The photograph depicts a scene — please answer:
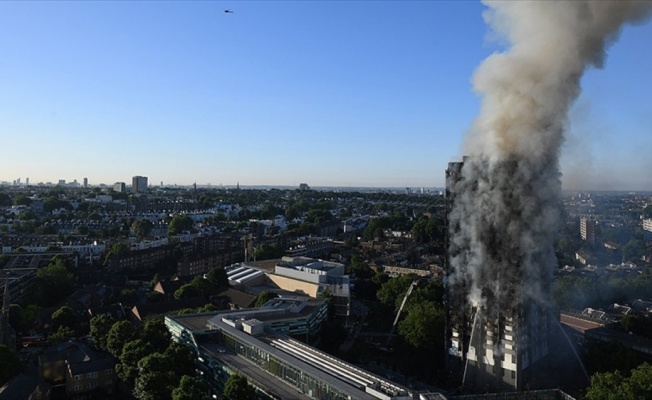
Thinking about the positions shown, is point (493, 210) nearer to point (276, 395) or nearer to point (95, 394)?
point (276, 395)

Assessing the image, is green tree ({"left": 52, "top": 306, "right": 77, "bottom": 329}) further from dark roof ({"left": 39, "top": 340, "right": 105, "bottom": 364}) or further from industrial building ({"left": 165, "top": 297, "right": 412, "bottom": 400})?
industrial building ({"left": 165, "top": 297, "right": 412, "bottom": 400})

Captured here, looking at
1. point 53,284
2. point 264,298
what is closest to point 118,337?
point 264,298

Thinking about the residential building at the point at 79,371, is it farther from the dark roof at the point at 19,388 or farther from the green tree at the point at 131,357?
the dark roof at the point at 19,388

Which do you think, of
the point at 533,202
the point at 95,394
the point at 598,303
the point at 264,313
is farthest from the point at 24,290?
the point at 598,303

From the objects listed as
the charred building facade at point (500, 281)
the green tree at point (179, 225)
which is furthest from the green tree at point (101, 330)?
the green tree at point (179, 225)

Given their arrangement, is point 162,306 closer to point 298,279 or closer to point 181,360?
point 298,279
